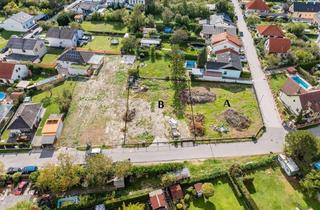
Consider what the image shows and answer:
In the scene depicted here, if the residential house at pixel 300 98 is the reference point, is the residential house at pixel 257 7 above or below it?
above

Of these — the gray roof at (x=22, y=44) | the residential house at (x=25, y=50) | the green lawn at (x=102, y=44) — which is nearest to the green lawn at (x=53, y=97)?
the residential house at (x=25, y=50)

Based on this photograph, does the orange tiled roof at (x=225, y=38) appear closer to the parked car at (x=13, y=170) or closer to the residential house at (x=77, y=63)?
the residential house at (x=77, y=63)

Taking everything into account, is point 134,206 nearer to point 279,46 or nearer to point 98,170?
point 98,170

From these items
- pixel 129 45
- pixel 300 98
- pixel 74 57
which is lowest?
pixel 300 98

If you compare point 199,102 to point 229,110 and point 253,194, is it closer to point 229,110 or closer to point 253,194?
point 229,110

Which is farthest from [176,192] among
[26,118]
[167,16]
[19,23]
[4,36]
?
[4,36]

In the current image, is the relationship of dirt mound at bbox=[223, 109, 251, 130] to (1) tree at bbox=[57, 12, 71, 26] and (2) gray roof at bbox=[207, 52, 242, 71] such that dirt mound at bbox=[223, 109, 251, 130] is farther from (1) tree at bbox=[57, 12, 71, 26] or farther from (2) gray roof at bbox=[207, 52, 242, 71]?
(1) tree at bbox=[57, 12, 71, 26]
